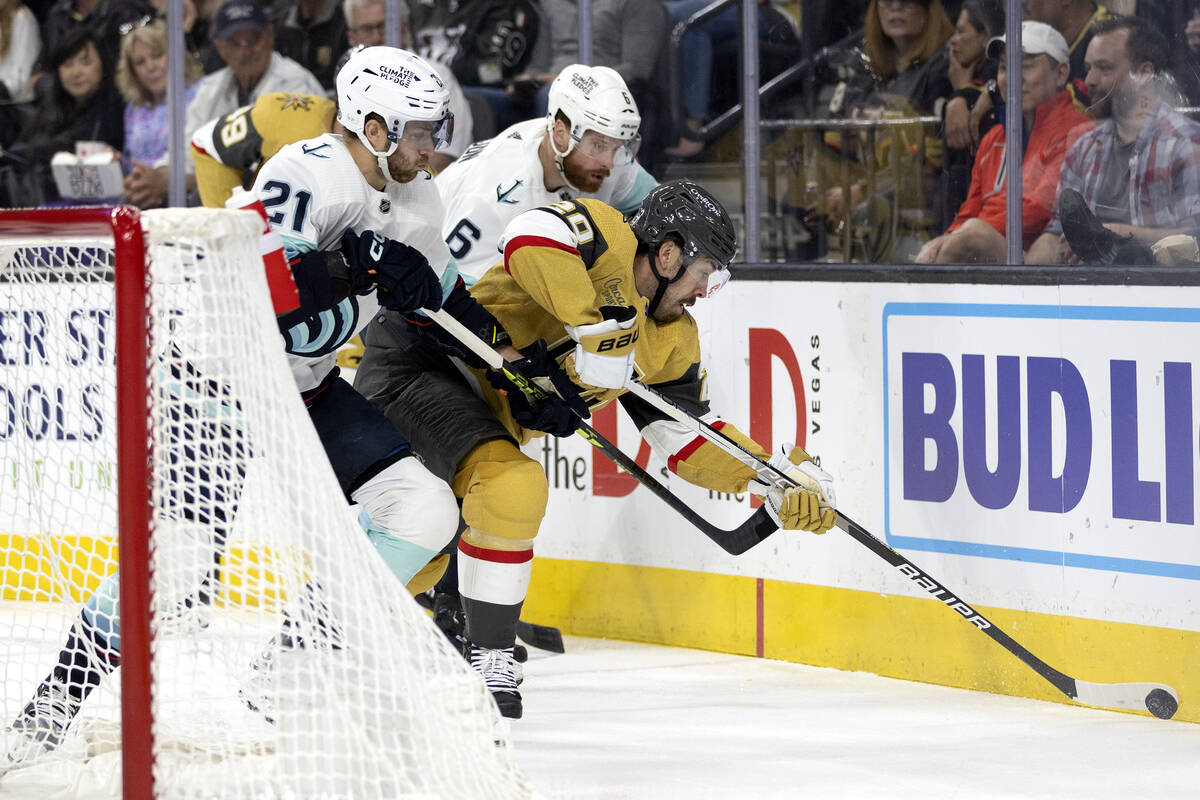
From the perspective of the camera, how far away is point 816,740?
313 centimetres

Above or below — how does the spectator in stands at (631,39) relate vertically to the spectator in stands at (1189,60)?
above

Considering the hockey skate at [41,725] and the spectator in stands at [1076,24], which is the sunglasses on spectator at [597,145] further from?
the hockey skate at [41,725]

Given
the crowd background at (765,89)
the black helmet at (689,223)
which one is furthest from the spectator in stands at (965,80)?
the black helmet at (689,223)

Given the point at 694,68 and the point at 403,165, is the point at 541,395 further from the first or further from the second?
the point at 694,68

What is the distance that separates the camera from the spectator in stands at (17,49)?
538 cm

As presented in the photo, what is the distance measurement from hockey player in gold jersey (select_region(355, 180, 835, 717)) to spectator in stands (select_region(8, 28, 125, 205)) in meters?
2.15

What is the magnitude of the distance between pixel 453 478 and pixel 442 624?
0.70 meters

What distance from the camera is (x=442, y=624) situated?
388 centimetres

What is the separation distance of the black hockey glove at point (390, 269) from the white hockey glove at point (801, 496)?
827 millimetres

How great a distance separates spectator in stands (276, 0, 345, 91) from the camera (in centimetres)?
479

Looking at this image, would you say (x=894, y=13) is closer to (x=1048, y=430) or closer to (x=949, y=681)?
(x=1048, y=430)

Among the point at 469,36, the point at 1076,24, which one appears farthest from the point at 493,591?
the point at 469,36

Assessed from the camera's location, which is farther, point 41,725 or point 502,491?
point 502,491

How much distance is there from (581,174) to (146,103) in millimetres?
2028
